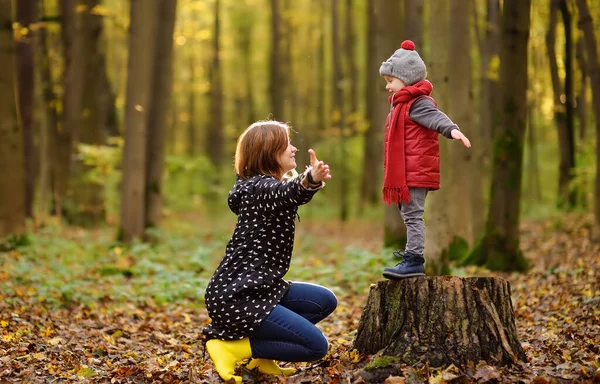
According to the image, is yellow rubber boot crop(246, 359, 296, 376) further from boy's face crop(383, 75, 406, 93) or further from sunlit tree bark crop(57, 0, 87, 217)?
sunlit tree bark crop(57, 0, 87, 217)

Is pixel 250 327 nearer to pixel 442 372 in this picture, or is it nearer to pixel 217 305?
pixel 217 305

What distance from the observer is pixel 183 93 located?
124 feet

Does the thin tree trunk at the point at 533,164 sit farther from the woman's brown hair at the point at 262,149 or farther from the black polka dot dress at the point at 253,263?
the black polka dot dress at the point at 253,263

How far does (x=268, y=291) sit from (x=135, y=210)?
31.2 feet

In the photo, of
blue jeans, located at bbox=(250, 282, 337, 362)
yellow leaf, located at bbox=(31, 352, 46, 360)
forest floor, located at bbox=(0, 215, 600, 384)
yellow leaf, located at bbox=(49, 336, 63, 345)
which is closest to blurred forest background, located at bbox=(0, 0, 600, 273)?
forest floor, located at bbox=(0, 215, 600, 384)

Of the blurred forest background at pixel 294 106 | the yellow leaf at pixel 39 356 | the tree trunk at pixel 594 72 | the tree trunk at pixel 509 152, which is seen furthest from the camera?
the tree trunk at pixel 594 72

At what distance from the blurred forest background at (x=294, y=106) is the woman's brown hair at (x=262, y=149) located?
188 inches

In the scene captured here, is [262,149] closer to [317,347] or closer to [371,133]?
[317,347]

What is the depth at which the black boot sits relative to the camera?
502 centimetres

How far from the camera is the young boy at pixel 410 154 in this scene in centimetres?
504

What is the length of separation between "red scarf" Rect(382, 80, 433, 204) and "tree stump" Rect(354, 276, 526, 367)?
0.65 m

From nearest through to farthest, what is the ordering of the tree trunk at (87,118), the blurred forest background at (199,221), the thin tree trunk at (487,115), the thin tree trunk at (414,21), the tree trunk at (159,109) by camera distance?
the blurred forest background at (199,221) < the thin tree trunk at (414,21) < the thin tree trunk at (487,115) < the tree trunk at (159,109) < the tree trunk at (87,118)

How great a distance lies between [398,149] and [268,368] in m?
1.90

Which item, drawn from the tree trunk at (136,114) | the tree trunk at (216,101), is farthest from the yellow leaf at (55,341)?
the tree trunk at (216,101)
